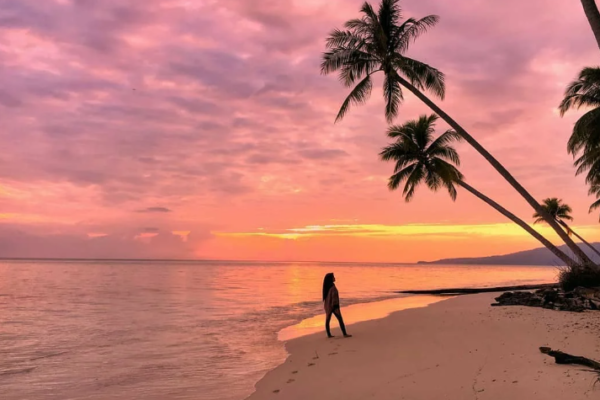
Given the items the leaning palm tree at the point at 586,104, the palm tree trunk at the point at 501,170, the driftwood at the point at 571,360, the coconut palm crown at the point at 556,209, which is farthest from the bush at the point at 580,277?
the coconut palm crown at the point at 556,209

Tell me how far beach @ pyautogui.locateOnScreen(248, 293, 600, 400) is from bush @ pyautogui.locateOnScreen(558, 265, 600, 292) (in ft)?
20.1

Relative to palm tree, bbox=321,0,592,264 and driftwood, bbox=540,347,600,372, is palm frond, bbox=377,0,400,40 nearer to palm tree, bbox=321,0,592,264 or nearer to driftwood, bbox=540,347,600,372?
palm tree, bbox=321,0,592,264

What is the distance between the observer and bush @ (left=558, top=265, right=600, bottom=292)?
1983 cm

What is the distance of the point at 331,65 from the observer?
68.6 ft

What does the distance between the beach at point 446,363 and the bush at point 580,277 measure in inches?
241

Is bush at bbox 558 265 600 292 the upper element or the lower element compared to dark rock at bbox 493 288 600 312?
upper

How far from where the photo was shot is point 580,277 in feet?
67.3

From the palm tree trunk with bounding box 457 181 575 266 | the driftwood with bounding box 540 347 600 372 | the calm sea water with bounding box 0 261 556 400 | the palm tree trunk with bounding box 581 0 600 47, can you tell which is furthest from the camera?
the palm tree trunk with bounding box 457 181 575 266

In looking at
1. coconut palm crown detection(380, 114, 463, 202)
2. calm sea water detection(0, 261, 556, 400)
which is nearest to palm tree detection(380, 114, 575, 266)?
coconut palm crown detection(380, 114, 463, 202)

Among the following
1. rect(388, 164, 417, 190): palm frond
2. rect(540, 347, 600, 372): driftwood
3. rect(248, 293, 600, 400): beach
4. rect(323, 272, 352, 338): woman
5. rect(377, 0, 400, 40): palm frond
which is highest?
rect(377, 0, 400, 40): palm frond

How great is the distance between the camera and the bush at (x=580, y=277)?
781 inches

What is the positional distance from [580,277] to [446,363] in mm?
15785

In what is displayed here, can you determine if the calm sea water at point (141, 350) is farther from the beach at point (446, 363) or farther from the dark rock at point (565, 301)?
the dark rock at point (565, 301)

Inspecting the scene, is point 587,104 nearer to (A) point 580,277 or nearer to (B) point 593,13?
(A) point 580,277
